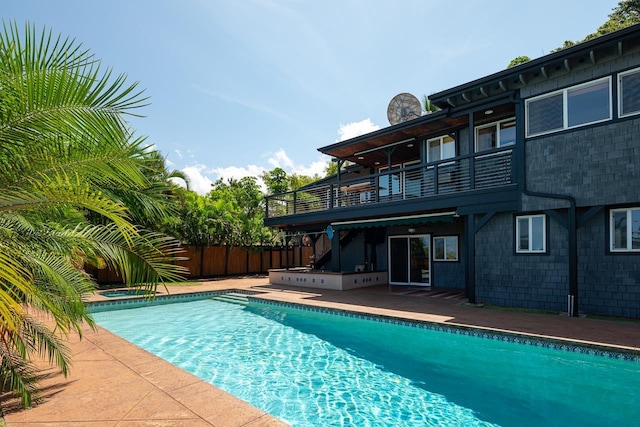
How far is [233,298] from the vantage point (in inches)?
627

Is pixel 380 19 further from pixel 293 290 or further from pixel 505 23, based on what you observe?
pixel 293 290

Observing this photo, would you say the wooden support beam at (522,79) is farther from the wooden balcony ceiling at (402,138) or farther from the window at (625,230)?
the window at (625,230)

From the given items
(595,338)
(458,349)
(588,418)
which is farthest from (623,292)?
(588,418)

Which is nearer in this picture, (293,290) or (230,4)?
(230,4)

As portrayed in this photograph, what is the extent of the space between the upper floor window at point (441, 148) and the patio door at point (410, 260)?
3.66 metres

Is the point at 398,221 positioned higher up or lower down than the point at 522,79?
lower down

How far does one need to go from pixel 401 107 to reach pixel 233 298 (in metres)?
12.8

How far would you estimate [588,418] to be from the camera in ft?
17.5

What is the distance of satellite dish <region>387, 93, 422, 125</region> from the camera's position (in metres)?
19.4

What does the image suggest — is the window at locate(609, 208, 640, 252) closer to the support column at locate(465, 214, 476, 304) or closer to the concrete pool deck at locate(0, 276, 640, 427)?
the concrete pool deck at locate(0, 276, 640, 427)

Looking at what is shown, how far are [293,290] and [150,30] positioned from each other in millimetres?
11459

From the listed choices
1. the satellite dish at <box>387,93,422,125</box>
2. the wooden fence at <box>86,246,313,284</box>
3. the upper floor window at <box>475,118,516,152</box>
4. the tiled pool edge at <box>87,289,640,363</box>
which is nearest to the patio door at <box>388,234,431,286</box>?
the upper floor window at <box>475,118,516,152</box>

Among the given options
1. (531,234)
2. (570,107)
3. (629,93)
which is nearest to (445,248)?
(531,234)

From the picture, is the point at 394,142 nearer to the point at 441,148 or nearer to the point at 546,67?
the point at 441,148
